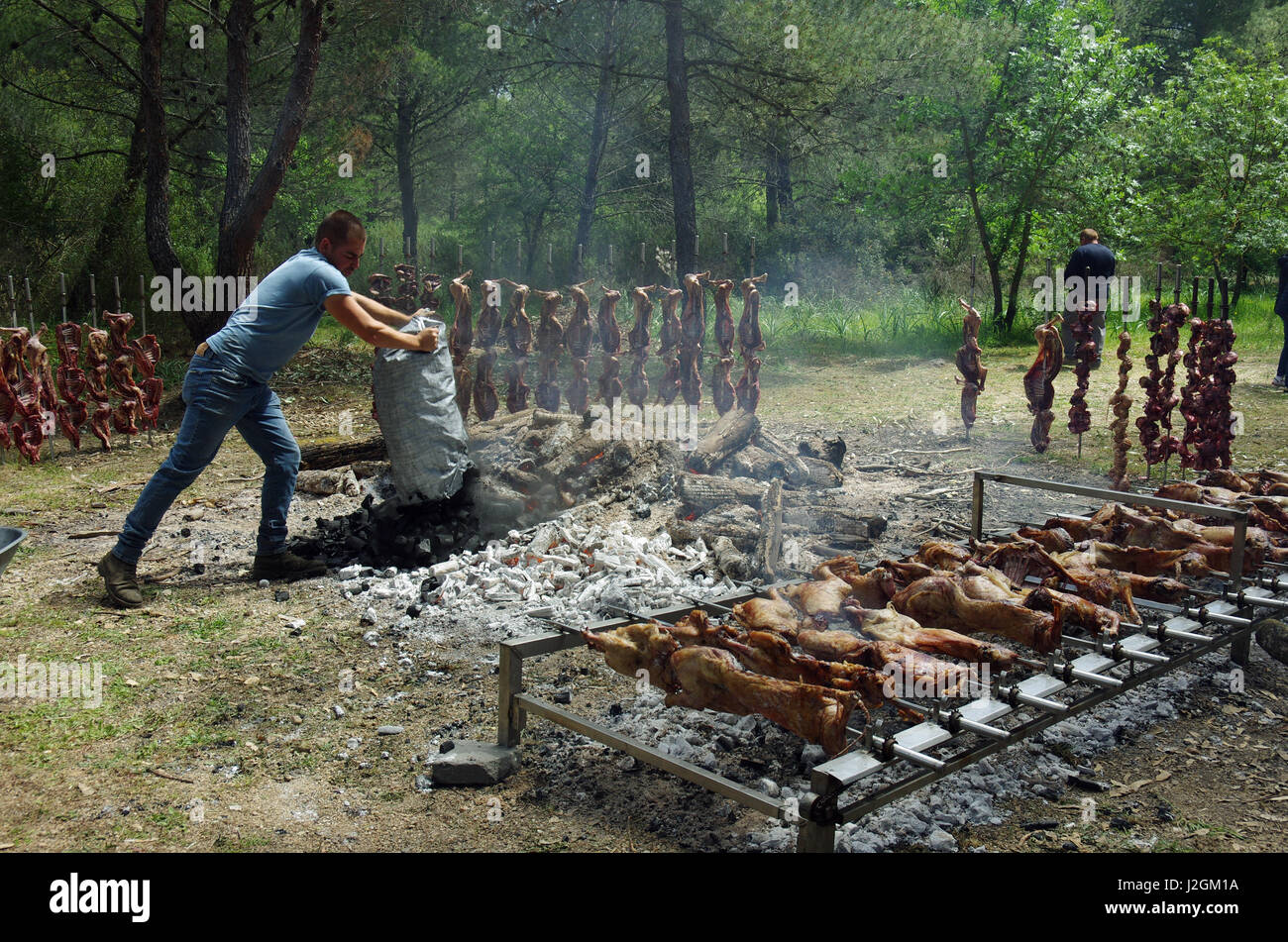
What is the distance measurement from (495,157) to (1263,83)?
1689 cm

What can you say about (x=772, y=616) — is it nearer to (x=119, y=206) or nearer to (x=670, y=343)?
(x=670, y=343)

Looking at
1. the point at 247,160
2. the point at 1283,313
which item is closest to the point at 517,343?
the point at 247,160

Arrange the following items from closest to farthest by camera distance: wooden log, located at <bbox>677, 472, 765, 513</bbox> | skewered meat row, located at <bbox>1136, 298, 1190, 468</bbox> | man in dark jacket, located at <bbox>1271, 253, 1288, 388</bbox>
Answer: wooden log, located at <bbox>677, 472, 765, 513</bbox>
skewered meat row, located at <bbox>1136, 298, 1190, 468</bbox>
man in dark jacket, located at <bbox>1271, 253, 1288, 388</bbox>

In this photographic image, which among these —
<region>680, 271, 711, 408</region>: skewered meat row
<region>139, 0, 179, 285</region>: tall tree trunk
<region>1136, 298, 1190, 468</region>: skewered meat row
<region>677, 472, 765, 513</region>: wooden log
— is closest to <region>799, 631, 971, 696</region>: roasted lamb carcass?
<region>677, 472, 765, 513</region>: wooden log

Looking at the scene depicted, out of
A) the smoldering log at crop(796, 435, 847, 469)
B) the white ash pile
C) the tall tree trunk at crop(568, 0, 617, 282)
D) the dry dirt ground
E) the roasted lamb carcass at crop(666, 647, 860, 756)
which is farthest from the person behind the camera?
the tall tree trunk at crop(568, 0, 617, 282)

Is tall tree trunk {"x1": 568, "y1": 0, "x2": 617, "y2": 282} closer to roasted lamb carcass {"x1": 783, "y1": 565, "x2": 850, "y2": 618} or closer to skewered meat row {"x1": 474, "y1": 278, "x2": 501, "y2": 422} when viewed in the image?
skewered meat row {"x1": 474, "y1": 278, "x2": 501, "y2": 422}

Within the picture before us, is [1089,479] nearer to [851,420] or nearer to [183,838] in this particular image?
[851,420]

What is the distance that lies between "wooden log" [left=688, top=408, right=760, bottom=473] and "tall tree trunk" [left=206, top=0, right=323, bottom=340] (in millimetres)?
6626

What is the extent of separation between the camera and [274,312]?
18.4 feet

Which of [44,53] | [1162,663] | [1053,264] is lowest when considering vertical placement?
[1162,663]

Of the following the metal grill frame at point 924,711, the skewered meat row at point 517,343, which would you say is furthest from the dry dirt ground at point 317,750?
the skewered meat row at point 517,343

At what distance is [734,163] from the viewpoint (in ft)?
80.1

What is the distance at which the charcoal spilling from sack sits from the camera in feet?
20.7

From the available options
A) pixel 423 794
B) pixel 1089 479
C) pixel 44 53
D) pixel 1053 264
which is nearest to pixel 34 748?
pixel 423 794
